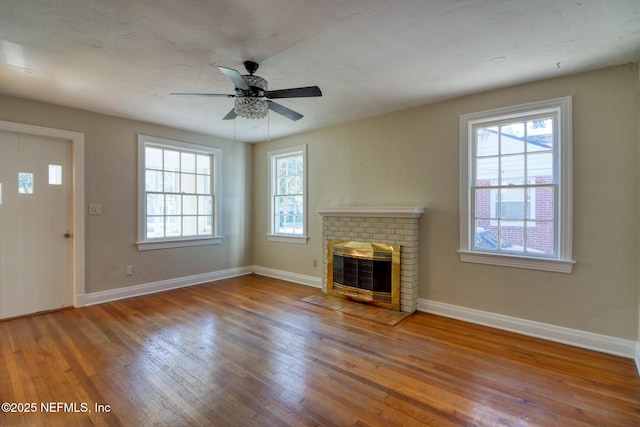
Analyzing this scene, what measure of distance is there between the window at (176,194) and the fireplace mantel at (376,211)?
211 cm

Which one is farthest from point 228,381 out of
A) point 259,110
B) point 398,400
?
point 259,110

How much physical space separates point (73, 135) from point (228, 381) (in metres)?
3.71

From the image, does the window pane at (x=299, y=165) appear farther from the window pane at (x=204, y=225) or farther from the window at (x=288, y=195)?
the window pane at (x=204, y=225)

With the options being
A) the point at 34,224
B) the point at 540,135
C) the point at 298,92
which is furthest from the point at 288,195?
the point at 540,135

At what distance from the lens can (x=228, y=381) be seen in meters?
2.28

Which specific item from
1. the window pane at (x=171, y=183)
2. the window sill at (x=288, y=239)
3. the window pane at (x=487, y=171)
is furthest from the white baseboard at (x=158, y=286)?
the window pane at (x=487, y=171)

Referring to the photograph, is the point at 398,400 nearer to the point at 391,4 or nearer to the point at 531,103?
the point at 391,4

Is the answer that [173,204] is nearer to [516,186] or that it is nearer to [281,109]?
[281,109]

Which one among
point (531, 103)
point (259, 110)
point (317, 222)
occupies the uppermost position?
point (531, 103)

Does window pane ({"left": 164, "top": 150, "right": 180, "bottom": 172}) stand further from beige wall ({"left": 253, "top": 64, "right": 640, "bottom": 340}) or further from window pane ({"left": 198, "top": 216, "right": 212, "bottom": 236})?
beige wall ({"left": 253, "top": 64, "right": 640, "bottom": 340})

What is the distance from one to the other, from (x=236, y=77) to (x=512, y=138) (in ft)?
9.45

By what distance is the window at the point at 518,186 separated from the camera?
2977 millimetres

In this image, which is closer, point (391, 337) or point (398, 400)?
point (398, 400)

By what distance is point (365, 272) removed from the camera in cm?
411
